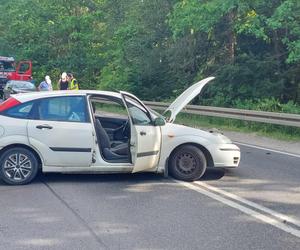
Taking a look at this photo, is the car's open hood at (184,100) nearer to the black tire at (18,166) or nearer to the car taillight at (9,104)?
the black tire at (18,166)

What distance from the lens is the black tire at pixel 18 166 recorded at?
7785 mm

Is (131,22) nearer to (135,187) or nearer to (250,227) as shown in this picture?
(135,187)

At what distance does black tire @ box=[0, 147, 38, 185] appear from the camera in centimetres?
779

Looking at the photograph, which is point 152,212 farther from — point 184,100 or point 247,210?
point 184,100

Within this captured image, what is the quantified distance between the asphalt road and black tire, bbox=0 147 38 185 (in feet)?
0.46

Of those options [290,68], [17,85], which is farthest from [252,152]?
[17,85]

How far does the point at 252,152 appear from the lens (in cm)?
1153

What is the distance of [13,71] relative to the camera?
1473 inches

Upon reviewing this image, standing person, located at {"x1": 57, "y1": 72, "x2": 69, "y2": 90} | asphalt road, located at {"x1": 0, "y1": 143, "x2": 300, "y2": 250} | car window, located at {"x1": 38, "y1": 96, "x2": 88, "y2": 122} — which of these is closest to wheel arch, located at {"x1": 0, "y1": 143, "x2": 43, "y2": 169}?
asphalt road, located at {"x1": 0, "y1": 143, "x2": 300, "y2": 250}

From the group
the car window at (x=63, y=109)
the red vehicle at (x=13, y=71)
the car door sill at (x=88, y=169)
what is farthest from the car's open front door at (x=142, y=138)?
the red vehicle at (x=13, y=71)

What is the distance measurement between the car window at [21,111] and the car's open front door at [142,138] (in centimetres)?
145

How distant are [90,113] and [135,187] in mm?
1328

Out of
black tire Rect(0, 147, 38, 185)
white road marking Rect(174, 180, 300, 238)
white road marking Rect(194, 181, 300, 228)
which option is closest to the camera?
white road marking Rect(174, 180, 300, 238)

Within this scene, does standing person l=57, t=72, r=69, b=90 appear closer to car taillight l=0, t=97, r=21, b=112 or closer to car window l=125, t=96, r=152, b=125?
car taillight l=0, t=97, r=21, b=112
